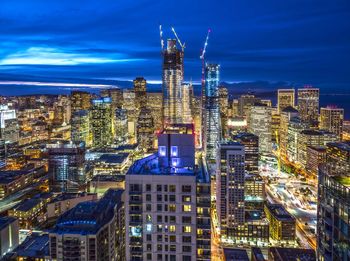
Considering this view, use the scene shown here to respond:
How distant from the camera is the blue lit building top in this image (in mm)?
15023

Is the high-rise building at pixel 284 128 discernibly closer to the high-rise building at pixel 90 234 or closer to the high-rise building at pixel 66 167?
the high-rise building at pixel 66 167

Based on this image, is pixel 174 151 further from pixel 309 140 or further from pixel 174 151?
pixel 309 140

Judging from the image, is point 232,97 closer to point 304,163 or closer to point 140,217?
point 304,163

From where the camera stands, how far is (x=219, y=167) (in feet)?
87.5

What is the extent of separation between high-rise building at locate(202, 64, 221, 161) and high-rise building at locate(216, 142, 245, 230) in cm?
2485

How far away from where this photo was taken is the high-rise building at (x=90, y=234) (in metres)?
14.6

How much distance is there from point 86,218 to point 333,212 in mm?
12408

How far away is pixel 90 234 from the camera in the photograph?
14.6m

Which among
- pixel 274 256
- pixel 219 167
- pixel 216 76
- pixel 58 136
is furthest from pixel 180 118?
pixel 274 256

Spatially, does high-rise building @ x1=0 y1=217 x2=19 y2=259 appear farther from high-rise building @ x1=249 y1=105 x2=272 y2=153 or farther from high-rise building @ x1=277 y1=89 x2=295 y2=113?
high-rise building @ x1=277 y1=89 x2=295 y2=113

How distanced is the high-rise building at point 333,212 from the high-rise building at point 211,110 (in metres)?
45.8

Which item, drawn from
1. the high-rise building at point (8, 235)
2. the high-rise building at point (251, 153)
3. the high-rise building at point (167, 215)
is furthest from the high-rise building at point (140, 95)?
the high-rise building at point (167, 215)

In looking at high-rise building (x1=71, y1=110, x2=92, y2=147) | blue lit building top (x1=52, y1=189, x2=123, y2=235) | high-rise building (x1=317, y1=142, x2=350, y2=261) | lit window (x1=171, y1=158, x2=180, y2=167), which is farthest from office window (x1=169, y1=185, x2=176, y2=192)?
high-rise building (x1=71, y1=110, x2=92, y2=147)

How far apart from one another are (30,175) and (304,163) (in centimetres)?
3295
